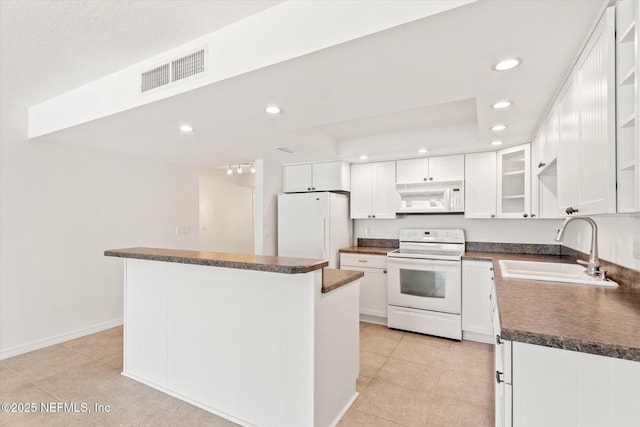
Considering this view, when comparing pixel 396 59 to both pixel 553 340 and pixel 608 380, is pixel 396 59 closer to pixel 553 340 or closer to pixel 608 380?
pixel 553 340

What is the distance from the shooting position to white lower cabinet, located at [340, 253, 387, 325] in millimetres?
3849

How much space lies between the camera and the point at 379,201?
4.21 m

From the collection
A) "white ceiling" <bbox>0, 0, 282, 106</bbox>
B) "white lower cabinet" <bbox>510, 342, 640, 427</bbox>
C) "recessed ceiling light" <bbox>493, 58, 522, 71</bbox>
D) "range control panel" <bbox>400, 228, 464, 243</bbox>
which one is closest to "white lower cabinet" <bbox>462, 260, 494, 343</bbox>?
"range control panel" <bbox>400, 228, 464, 243</bbox>

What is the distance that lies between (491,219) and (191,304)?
3.58 metres

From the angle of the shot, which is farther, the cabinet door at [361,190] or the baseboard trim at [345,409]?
the cabinet door at [361,190]

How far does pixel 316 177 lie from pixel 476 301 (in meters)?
2.53

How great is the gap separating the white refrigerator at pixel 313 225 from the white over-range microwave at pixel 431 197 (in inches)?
33.9

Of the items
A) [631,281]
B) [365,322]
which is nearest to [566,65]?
[631,281]

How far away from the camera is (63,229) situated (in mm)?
3297

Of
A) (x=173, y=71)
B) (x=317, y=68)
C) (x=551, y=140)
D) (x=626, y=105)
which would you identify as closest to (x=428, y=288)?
(x=551, y=140)

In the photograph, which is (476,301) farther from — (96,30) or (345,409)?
(96,30)

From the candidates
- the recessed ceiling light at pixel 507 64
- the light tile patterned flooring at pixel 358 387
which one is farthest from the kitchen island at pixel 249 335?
the recessed ceiling light at pixel 507 64

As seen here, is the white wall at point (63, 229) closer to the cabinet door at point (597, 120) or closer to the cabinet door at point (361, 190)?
the cabinet door at point (361, 190)

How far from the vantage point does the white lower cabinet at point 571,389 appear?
938 mm
